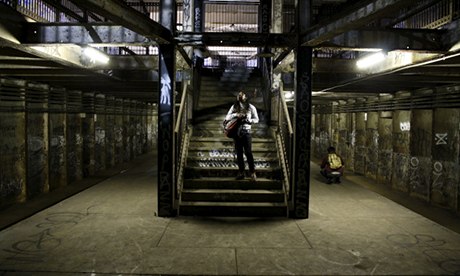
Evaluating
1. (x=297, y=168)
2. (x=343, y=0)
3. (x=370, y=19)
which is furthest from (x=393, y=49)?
(x=343, y=0)

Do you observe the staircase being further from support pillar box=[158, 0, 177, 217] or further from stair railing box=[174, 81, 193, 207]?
support pillar box=[158, 0, 177, 217]

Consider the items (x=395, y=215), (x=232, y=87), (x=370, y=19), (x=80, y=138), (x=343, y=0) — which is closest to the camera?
(x=370, y=19)

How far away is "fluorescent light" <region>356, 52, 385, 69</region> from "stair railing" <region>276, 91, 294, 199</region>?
2174mm

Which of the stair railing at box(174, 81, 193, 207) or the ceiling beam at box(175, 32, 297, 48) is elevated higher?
the ceiling beam at box(175, 32, 297, 48)

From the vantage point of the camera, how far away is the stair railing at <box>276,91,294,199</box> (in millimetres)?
7906

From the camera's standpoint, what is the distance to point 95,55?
26.2ft

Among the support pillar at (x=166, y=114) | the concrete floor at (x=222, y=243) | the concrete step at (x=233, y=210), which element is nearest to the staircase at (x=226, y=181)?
the concrete step at (x=233, y=210)

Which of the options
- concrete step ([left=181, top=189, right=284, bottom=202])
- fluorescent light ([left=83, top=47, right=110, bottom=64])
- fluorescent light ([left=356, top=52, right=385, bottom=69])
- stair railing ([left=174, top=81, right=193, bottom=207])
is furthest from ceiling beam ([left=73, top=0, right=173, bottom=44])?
fluorescent light ([left=356, top=52, right=385, bottom=69])

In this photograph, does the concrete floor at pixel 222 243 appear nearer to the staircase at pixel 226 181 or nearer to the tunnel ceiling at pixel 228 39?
the staircase at pixel 226 181

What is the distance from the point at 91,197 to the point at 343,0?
14825mm

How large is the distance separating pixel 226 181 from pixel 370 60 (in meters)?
4.57

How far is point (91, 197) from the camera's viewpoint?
9.46m

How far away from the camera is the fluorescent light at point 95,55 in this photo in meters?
7.65

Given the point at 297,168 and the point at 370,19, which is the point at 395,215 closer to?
the point at 297,168
